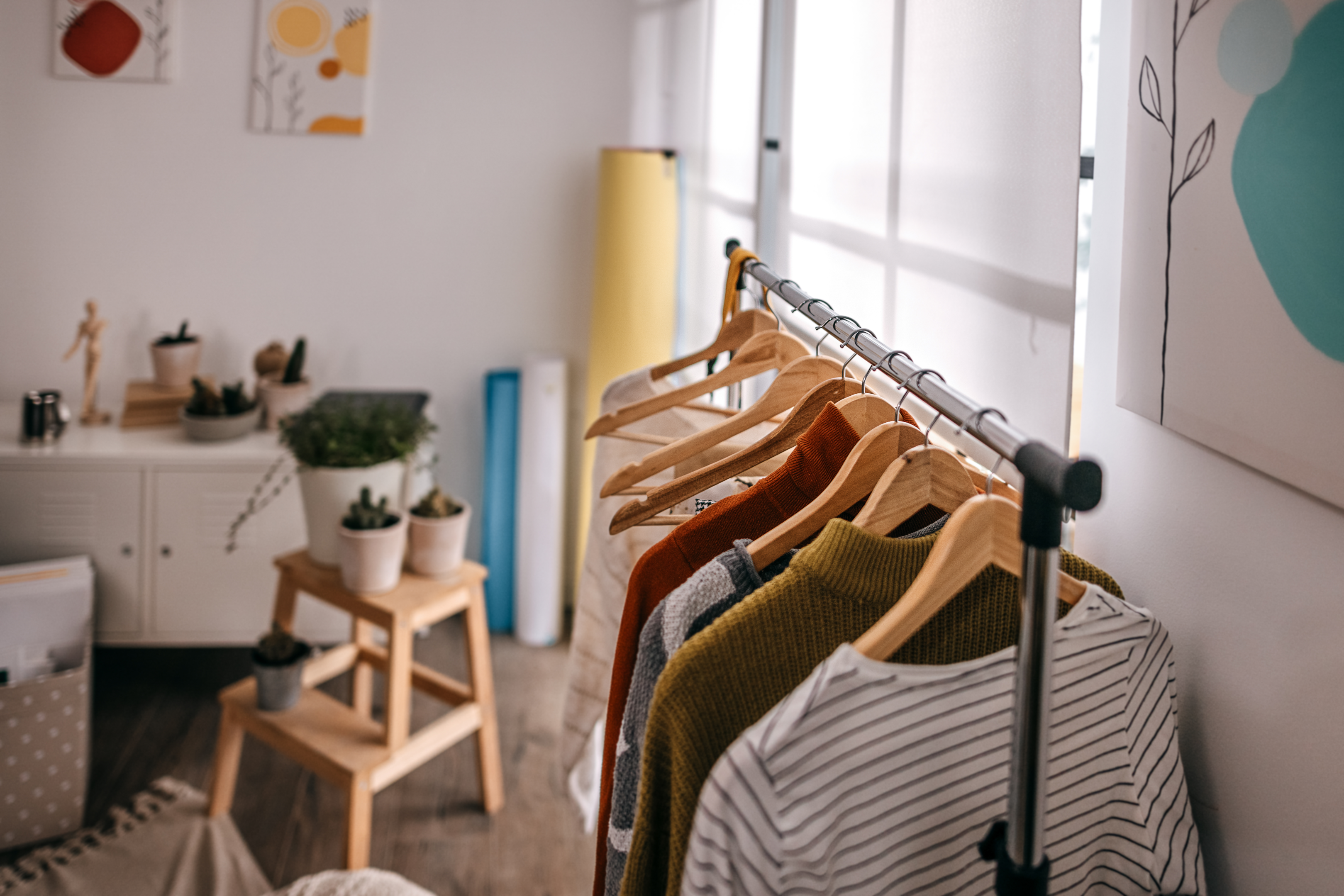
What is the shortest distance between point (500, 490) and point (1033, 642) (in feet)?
8.68

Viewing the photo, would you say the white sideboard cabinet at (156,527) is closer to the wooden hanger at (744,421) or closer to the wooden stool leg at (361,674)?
the wooden stool leg at (361,674)

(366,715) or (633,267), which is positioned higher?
(633,267)

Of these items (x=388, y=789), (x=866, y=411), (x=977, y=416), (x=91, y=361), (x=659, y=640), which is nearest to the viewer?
(x=977, y=416)

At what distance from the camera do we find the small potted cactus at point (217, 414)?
275cm

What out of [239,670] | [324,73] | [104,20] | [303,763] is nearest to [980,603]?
[303,763]

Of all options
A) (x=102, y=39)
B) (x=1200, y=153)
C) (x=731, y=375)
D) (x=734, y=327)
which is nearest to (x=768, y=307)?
(x=734, y=327)

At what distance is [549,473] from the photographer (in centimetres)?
303

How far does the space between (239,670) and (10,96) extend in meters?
1.83

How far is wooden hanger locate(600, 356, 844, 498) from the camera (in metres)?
1.06

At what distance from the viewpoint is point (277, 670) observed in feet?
6.58

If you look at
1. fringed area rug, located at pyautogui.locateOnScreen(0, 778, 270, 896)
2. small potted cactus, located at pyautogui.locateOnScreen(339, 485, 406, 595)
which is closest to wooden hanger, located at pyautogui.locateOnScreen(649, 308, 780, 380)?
small potted cactus, located at pyautogui.locateOnScreen(339, 485, 406, 595)

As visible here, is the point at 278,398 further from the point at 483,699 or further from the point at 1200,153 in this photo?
the point at 1200,153

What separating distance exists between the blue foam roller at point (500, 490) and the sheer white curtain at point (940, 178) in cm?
120

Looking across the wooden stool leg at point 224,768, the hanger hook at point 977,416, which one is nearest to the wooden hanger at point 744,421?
the hanger hook at point 977,416
